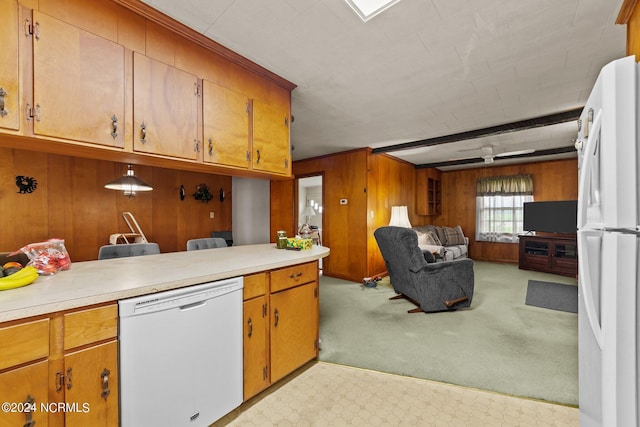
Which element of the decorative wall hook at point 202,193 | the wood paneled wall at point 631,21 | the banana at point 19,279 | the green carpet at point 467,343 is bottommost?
the green carpet at point 467,343

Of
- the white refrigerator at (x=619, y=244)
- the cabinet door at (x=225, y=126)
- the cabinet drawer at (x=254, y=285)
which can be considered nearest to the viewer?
the white refrigerator at (x=619, y=244)

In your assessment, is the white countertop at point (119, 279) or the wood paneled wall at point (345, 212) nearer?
the white countertop at point (119, 279)

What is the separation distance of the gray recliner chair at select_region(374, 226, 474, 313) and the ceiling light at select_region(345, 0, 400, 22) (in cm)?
218

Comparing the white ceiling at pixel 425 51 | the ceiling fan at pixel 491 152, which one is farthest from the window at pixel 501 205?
the white ceiling at pixel 425 51

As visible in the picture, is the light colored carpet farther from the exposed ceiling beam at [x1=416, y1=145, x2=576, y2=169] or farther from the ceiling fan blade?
the exposed ceiling beam at [x1=416, y1=145, x2=576, y2=169]

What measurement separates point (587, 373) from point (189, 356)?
1898 mm

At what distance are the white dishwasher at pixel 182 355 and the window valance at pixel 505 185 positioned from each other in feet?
22.8

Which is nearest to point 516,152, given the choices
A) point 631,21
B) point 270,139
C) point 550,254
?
point 550,254

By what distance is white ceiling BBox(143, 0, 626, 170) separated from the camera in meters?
1.56

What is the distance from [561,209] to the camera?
5102 millimetres

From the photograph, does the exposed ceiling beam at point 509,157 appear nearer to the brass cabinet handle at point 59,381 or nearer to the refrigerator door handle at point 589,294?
the refrigerator door handle at point 589,294

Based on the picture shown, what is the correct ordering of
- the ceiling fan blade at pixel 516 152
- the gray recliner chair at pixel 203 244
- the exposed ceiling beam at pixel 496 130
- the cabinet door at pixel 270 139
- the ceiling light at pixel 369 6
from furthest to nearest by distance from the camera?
the ceiling fan blade at pixel 516 152
the exposed ceiling beam at pixel 496 130
the gray recliner chair at pixel 203 244
the cabinet door at pixel 270 139
the ceiling light at pixel 369 6

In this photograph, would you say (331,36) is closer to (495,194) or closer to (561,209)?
(561,209)

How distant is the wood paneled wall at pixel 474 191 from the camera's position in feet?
18.7
